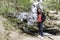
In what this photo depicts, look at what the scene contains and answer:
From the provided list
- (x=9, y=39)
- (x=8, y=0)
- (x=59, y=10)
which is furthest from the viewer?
(x=59, y=10)

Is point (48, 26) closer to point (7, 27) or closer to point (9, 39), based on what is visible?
point (7, 27)

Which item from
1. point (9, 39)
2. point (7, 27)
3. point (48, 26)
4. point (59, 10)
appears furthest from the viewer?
point (59, 10)

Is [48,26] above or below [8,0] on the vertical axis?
below

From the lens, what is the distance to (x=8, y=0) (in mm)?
20562

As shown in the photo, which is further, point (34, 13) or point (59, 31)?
point (34, 13)

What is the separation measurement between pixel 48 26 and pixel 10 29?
124 inches

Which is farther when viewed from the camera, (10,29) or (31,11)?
(31,11)

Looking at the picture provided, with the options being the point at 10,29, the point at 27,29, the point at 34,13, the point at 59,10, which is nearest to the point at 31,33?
the point at 27,29

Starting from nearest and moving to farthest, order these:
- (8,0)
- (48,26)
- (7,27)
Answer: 1. (7,27)
2. (48,26)
3. (8,0)

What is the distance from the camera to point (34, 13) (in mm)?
20734

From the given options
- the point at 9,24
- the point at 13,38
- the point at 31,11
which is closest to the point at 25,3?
the point at 31,11

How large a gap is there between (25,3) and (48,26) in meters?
5.19

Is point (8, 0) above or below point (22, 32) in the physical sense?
above

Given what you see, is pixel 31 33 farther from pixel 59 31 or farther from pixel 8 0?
pixel 8 0
